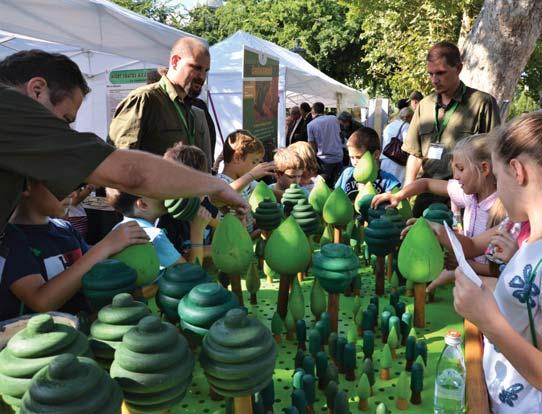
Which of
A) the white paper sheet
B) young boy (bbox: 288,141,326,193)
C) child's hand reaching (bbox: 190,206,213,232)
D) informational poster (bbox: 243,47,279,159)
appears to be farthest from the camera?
informational poster (bbox: 243,47,279,159)

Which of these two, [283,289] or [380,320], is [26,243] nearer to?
[283,289]

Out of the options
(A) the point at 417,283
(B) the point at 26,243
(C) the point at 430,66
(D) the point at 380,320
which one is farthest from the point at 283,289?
(C) the point at 430,66

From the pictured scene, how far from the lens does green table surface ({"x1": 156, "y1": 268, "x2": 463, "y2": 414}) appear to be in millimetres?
948

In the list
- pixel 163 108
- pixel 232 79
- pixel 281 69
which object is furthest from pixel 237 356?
pixel 281 69

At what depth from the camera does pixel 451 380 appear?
38.0 inches

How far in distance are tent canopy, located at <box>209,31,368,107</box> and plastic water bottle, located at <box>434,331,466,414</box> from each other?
5776mm

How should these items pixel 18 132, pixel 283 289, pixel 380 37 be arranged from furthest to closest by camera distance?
pixel 380 37 → pixel 283 289 → pixel 18 132

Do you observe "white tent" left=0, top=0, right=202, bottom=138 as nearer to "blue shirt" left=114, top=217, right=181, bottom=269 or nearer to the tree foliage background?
"blue shirt" left=114, top=217, right=181, bottom=269

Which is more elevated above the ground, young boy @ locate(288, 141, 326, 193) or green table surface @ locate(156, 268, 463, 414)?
young boy @ locate(288, 141, 326, 193)

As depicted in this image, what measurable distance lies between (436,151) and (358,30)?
1595cm

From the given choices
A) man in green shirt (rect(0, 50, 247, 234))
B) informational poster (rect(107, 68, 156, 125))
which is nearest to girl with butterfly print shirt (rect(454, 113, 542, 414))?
man in green shirt (rect(0, 50, 247, 234))

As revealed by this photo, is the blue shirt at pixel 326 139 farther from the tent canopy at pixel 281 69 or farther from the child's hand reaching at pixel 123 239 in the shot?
the child's hand reaching at pixel 123 239

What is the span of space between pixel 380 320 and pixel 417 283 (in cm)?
16

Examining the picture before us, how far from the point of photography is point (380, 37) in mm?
13070
